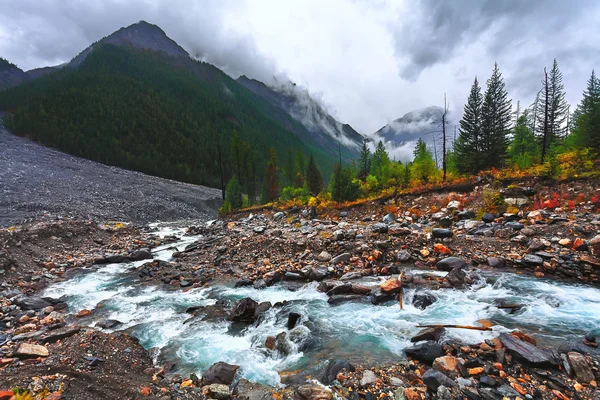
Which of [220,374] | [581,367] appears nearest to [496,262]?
[581,367]

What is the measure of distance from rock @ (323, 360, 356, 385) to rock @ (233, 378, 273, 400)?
3.85 ft

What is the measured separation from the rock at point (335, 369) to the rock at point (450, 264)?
7.16 meters

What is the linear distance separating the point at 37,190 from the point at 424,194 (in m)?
52.8

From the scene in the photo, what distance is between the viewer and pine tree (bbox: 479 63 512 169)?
29.5 meters

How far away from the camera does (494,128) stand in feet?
101

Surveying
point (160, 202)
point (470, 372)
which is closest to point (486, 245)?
point (470, 372)

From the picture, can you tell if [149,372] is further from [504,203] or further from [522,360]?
[504,203]

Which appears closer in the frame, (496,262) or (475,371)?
(475,371)

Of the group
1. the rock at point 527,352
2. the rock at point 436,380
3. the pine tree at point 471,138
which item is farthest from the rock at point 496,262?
the pine tree at point 471,138

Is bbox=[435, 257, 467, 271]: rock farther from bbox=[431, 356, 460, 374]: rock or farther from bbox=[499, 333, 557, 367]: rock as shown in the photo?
bbox=[431, 356, 460, 374]: rock

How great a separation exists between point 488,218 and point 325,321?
12.6m

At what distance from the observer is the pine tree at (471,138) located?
30031 mm

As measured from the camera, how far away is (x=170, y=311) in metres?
9.44

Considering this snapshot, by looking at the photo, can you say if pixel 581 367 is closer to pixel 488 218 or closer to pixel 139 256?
pixel 488 218
